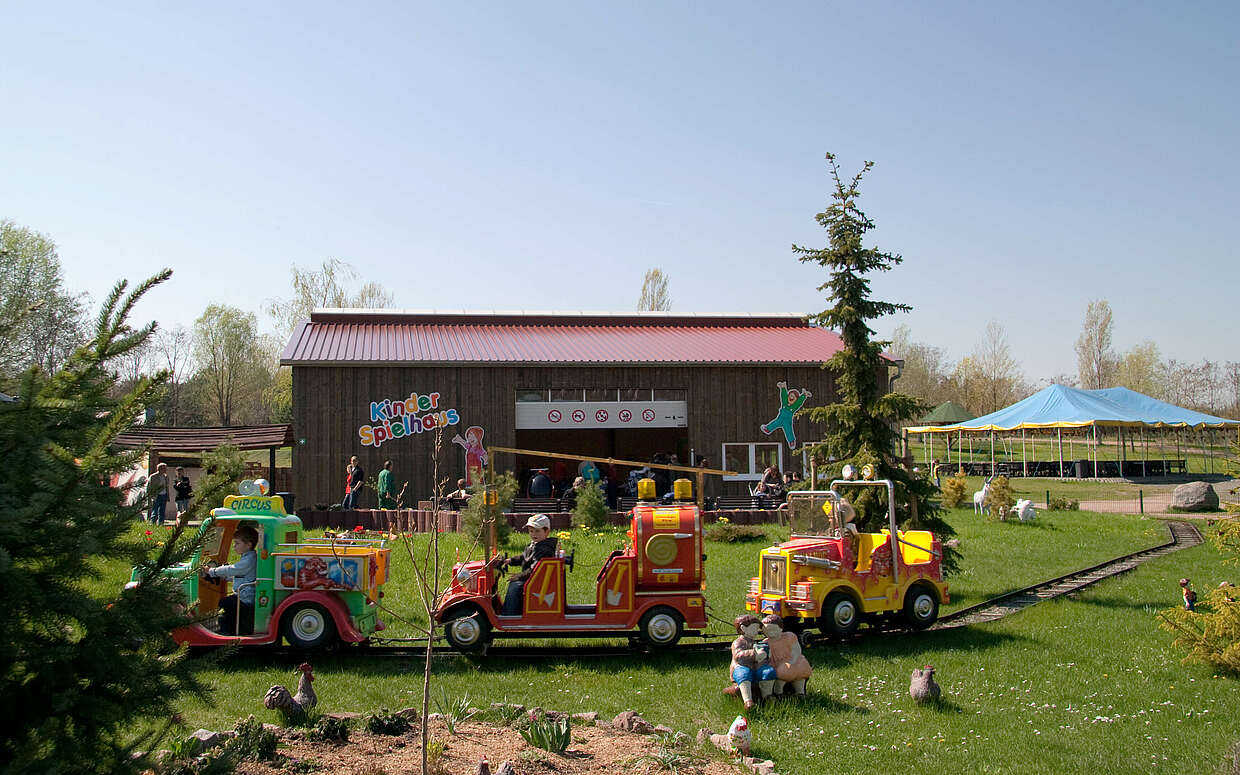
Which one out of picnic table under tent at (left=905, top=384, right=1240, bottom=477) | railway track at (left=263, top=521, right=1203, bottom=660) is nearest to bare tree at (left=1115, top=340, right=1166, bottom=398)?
picnic table under tent at (left=905, top=384, right=1240, bottom=477)

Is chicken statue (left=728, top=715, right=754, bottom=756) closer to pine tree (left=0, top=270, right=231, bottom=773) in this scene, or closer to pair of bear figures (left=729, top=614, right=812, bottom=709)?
pair of bear figures (left=729, top=614, right=812, bottom=709)

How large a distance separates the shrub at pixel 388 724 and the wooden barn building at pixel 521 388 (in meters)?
19.8

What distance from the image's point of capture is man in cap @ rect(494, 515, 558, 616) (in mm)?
11344

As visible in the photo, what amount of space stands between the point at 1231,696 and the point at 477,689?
769 centimetres

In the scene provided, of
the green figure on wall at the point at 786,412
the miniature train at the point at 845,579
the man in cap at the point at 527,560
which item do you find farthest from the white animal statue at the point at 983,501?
the man in cap at the point at 527,560

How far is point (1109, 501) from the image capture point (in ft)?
110

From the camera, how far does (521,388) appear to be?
96.6ft

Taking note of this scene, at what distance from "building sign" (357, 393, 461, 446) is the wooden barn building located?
0.03 m

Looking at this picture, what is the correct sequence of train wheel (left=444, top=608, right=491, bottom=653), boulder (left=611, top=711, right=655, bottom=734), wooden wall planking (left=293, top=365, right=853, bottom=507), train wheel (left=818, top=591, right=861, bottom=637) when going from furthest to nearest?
wooden wall planking (left=293, top=365, right=853, bottom=507)
train wheel (left=818, top=591, right=861, bottom=637)
train wheel (left=444, top=608, right=491, bottom=653)
boulder (left=611, top=711, right=655, bottom=734)

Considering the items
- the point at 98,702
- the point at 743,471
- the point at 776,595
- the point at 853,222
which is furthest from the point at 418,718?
the point at 743,471

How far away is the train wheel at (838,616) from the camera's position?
39.9 ft

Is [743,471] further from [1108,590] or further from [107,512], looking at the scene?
[107,512]

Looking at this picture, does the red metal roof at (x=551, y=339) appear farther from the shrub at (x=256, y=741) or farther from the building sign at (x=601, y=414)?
the shrub at (x=256, y=741)

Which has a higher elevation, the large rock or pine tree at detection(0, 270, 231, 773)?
pine tree at detection(0, 270, 231, 773)
